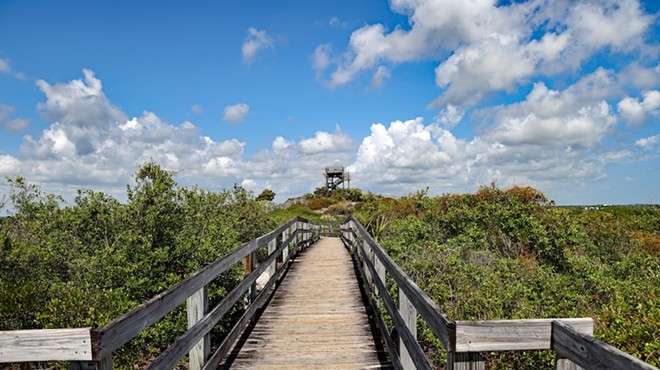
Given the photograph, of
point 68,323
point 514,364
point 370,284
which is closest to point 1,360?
point 68,323

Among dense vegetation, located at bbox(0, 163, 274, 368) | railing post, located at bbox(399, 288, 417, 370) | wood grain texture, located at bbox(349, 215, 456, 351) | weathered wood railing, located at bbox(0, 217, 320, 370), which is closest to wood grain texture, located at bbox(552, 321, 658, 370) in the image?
wood grain texture, located at bbox(349, 215, 456, 351)

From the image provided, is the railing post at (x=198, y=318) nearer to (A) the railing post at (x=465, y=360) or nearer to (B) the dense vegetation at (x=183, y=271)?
(B) the dense vegetation at (x=183, y=271)

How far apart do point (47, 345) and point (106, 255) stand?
15.5 feet

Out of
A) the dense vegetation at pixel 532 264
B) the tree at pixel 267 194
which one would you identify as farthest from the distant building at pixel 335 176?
the dense vegetation at pixel 532 264

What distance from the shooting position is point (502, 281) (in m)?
7.05

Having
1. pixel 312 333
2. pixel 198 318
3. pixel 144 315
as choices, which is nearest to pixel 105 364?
pixel 144 315

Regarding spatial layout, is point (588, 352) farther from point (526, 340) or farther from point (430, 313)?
point (430, 313)

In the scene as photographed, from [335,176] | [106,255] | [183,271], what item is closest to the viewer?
[106,255]

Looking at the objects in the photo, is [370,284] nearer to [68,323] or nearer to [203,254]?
[203,254]

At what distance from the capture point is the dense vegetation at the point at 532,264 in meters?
4.95

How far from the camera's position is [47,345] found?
6.72 feet

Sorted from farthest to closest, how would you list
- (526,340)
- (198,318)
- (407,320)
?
(198,318)
(407,320)
(526,340)

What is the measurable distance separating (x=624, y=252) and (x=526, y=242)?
277 cm

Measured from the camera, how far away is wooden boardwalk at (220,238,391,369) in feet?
15.1
